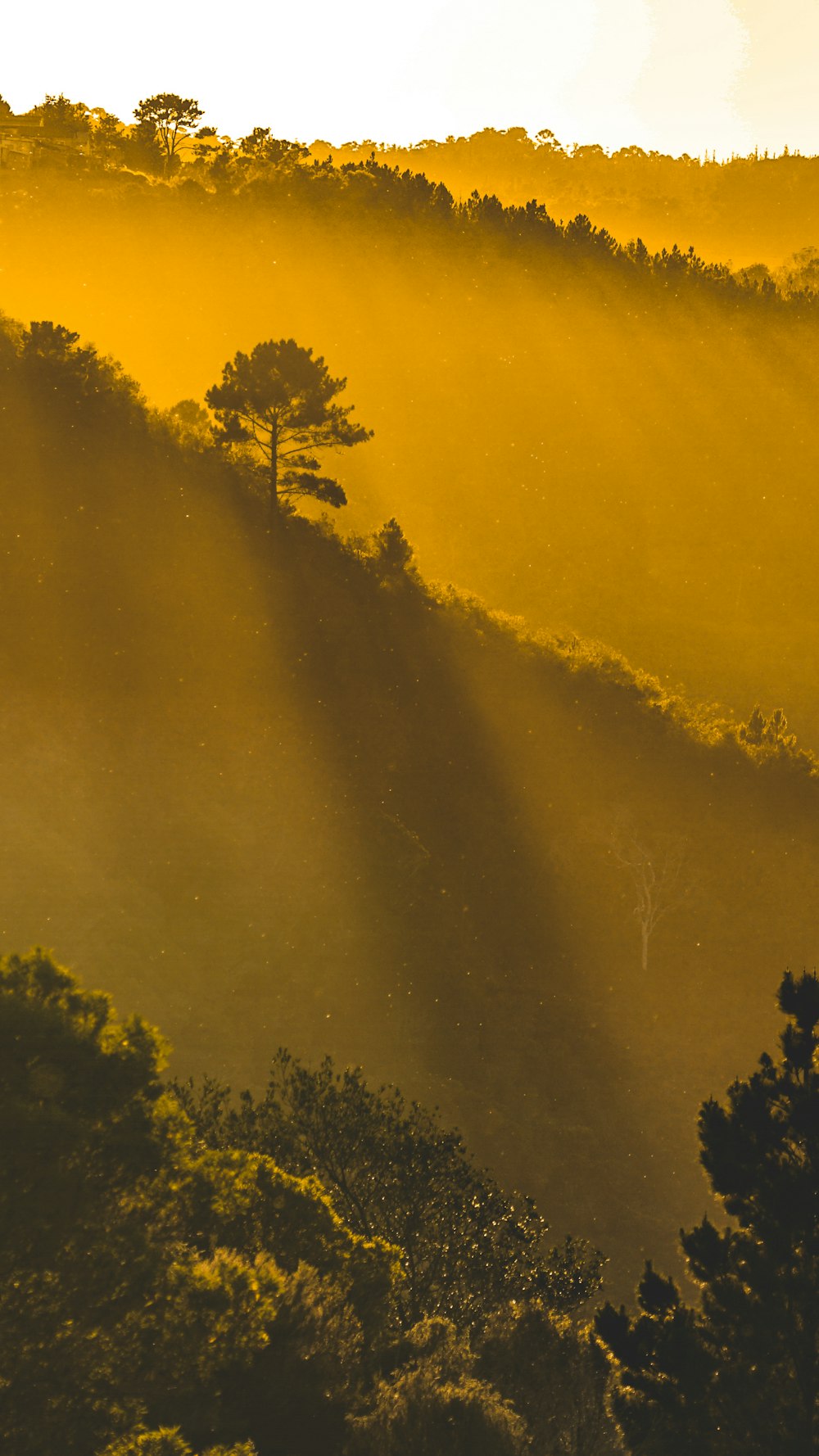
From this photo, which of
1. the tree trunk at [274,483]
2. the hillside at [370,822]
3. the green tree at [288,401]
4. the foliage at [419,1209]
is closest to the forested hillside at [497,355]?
the tree trunk at [274,483]

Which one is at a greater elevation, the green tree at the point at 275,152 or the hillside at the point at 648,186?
the hillside at the point at 648,186

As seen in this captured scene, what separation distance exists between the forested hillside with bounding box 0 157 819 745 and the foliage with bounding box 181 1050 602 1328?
174ft

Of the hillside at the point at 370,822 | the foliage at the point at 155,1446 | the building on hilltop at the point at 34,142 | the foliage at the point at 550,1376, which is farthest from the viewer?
the building on hilltop at the point at 34,142

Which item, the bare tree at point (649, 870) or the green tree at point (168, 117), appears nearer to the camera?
the bare tree at point (649, 870)

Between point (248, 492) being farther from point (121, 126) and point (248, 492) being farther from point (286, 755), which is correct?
point (121, 126)

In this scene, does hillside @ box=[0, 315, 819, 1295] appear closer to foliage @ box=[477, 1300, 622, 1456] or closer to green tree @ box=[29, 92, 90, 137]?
foliage @ box=[477, 1300, 622, 1456]

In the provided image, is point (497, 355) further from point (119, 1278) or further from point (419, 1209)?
point (119, 1278)

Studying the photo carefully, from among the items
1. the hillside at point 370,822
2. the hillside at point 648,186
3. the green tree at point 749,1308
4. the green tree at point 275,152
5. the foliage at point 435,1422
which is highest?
the hillside at point 648,186

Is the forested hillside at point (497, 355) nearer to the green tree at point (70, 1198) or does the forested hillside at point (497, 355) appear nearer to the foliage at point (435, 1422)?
the green tree at point (70, 1198)

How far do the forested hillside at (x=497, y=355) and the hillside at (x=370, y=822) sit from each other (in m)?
26.0

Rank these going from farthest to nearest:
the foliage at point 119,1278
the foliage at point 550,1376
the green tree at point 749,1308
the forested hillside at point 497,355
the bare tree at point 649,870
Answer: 1. the forested hillside at point 497,355
2. the bare tree at point 649,870
3. the foliage at point 550,1376
4. the green tree at point 749,1308
5. the foliage at point 119,1278

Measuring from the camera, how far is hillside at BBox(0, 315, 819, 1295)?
120ft

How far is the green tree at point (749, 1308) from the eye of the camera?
15938mm

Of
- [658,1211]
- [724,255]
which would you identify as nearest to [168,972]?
[658,1211]
